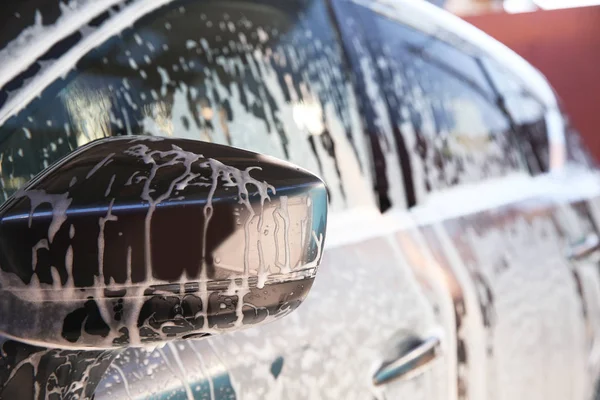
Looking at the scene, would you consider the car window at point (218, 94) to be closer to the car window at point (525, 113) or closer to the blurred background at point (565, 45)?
the car window at point (525, 113)

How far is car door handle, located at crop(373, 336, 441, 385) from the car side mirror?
0.60 metres

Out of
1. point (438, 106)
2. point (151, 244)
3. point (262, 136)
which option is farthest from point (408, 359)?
point (151, 244)

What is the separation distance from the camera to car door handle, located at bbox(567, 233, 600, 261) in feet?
5.92

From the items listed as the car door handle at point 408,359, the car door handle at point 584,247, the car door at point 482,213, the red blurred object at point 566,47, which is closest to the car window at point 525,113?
the car door at point 482,213

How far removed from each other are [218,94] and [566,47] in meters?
5.36

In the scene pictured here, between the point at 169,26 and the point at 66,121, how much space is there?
27cm

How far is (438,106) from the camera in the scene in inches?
62.4

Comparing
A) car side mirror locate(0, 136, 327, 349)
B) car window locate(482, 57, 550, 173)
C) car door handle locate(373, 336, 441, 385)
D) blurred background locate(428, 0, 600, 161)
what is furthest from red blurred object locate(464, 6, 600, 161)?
car side mirror locate(0, 136, 327, 349)

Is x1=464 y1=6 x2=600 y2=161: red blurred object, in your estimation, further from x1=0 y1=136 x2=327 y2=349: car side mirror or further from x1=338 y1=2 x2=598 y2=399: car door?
x1=0 y1=136 x2=327 y2=349: car side mirror

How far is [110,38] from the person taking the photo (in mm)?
943

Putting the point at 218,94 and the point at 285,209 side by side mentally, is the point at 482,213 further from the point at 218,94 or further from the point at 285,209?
the point at 285,209

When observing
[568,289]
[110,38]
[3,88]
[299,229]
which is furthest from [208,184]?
[568,289]

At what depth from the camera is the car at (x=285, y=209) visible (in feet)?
1.85

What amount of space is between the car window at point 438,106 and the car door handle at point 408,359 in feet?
1.12
